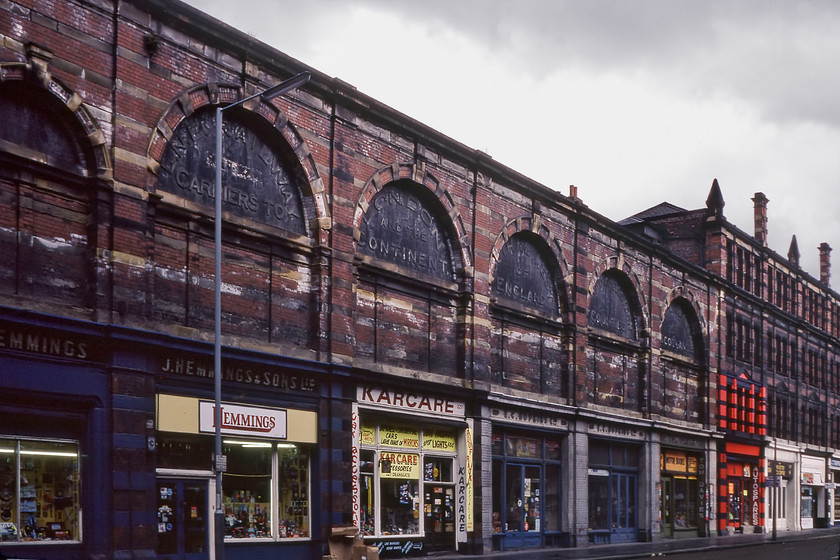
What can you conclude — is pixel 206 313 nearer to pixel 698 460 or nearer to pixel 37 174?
pixel 37 174

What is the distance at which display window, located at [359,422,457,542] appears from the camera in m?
27.5

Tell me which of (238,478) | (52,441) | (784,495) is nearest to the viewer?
(52,441)

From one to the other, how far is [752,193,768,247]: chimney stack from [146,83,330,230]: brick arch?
43516 mm

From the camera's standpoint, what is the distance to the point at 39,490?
18922 mm

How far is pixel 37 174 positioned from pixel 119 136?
204 cm

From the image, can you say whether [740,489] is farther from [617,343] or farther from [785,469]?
[617,343]

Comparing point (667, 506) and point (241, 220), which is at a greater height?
point (241, 220)

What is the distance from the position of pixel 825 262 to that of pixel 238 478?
65.6 meters

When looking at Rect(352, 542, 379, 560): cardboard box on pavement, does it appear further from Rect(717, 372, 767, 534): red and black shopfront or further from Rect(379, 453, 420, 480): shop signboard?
Rect(717, 372, 767, 534): red and black shopfront

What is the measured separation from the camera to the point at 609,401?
40.3 meters

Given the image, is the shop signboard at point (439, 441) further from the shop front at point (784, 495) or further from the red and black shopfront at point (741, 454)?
the shop front at point (784, 495)

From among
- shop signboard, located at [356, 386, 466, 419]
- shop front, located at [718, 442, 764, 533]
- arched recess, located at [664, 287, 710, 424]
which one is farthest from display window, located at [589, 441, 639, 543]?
shop front, located at [718, 442, 764, 533]

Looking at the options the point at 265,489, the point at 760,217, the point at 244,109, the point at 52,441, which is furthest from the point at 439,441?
the point at 760,217

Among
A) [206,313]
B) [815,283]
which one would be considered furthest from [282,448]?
[815,283]
